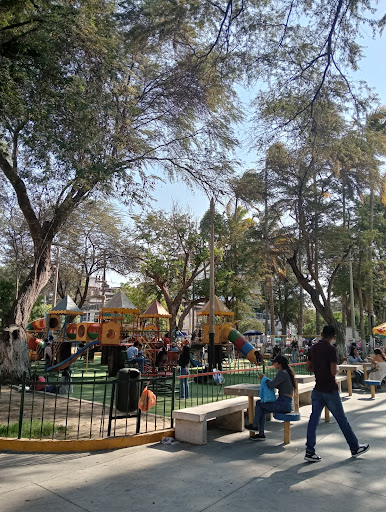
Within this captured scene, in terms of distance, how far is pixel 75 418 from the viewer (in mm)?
8273

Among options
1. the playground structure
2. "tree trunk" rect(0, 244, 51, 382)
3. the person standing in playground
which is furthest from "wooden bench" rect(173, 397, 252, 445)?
the playground structure

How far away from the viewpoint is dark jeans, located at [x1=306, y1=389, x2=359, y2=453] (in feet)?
18.0

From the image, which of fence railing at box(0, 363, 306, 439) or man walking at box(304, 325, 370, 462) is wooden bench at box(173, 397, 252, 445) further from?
man walking at box(304, 325, 370, 462)

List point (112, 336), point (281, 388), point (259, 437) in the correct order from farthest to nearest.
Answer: point (112, 336)
point (259, 437)
point (281, 388)

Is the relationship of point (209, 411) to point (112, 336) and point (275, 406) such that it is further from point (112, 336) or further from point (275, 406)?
point (112, 336)

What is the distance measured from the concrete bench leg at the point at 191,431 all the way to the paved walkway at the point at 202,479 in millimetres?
134

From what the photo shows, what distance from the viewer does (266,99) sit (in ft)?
30.7

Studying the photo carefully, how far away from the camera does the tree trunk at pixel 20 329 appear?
41.7 feet

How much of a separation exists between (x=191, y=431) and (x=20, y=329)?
8924 mm

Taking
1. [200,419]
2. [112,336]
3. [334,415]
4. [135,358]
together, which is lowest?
[200,419]

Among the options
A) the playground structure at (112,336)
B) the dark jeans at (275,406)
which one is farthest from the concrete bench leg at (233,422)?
the playground structure at (112,336)

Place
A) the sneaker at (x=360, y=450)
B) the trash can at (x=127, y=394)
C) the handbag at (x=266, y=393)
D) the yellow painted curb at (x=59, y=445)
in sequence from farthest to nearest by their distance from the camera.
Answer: the trash can at (x=127, y=394) → the handbag at (x=266, y=393) → the yellow painted curb at (x=59, y=445) → the sneaker at (x=360, y=450)

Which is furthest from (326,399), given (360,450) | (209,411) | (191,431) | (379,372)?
(379,372)

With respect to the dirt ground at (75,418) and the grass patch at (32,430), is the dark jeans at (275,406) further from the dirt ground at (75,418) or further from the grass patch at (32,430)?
the grass patch at (32,430)
